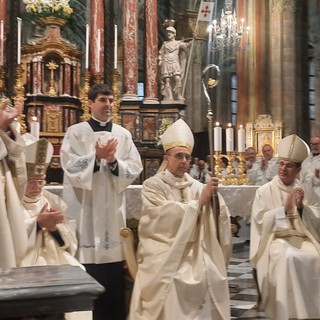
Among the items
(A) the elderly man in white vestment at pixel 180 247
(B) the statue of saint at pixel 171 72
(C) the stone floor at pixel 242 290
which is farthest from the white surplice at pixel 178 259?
(B) the statue of saint at pixel 171 72

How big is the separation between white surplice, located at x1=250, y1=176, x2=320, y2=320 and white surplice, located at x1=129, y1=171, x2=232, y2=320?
1.59 feet

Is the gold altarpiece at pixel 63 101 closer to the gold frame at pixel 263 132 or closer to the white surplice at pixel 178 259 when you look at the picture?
the white surplice at pixel 178 259

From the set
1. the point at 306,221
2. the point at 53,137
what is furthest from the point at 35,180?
the point at 53,137

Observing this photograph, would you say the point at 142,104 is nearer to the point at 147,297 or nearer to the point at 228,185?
the point at 228,185

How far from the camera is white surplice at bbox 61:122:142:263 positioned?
13.1 feet

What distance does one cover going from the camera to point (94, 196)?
4.05 meters

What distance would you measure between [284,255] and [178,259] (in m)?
0.93

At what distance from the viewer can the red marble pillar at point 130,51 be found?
8859 millimetres

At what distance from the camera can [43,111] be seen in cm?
818

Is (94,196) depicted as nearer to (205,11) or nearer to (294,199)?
(294,199)

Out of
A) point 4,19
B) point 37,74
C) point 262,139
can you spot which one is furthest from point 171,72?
point 262,139

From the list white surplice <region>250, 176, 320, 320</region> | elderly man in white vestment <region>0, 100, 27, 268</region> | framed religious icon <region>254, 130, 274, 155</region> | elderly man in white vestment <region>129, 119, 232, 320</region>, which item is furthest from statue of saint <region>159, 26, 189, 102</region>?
elderly man in white vestment <region>0, 100, 27, 268</region>

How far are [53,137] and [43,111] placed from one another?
0.43 meters

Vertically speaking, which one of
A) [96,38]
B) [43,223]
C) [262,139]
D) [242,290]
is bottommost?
[242,290]
